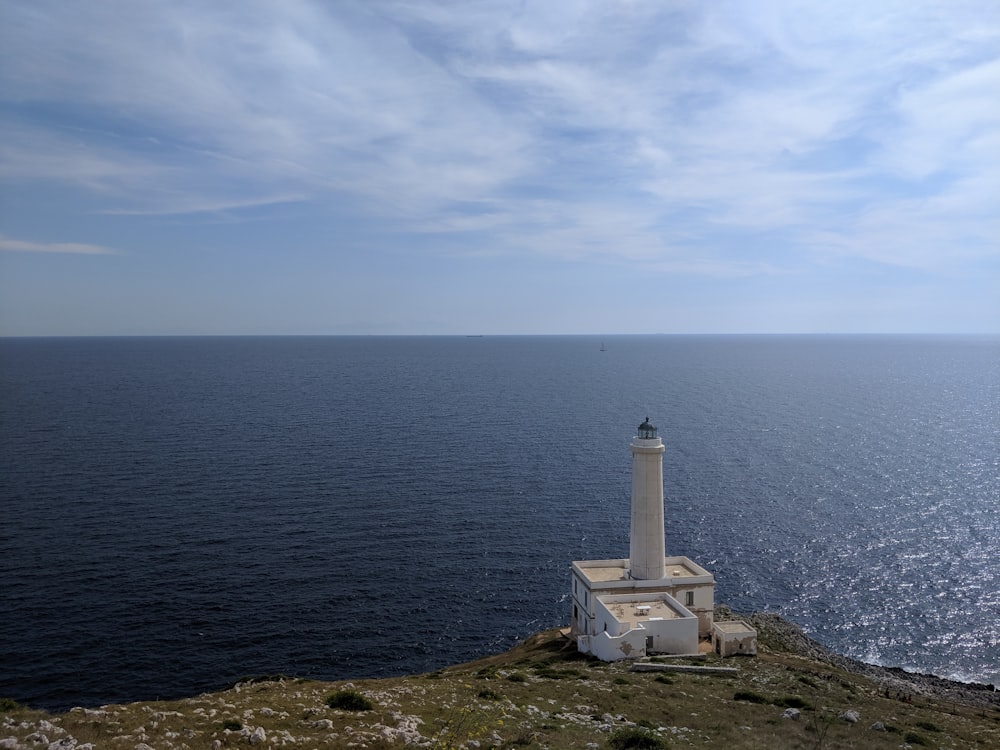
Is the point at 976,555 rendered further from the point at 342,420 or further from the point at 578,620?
the point at 342,420

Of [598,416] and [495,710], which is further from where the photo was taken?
[598,416]

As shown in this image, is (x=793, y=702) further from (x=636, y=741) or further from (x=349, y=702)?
(x=349, y=702)

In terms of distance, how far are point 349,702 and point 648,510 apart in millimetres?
25613

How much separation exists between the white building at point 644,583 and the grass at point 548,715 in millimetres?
4550

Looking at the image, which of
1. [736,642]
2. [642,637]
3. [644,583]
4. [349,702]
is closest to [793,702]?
[642,637]

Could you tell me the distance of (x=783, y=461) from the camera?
106188 mm

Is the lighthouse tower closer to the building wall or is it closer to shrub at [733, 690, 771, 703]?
the building wall

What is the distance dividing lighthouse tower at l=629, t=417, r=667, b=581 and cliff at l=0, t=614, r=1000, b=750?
688cm

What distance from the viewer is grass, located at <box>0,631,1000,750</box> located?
67.6 ft

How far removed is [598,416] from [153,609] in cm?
10699

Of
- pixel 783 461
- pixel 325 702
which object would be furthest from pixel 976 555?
pixel 325 702

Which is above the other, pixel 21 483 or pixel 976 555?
pixel 21 483

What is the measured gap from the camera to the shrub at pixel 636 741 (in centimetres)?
2209

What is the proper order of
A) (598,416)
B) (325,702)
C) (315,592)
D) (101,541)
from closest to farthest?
(325,702) → (315,592) → (101,541) → (598,416)
